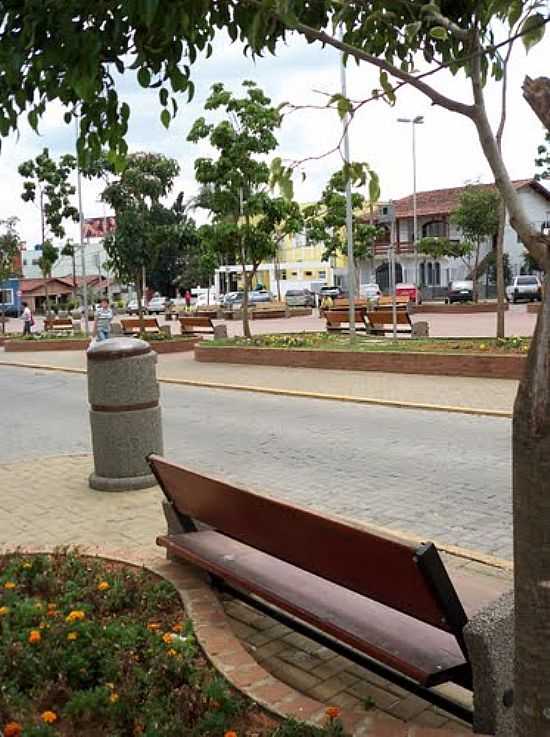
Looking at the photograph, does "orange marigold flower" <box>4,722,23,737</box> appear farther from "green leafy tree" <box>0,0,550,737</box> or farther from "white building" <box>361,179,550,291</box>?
"white building" <box>361,179,550,291</box>

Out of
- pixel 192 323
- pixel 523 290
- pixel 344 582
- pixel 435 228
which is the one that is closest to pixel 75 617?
pixel 344 582

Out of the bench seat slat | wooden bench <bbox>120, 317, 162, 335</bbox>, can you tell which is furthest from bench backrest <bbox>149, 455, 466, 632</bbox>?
wooden bench <bbox>120, 317, 162, 335</bbox>

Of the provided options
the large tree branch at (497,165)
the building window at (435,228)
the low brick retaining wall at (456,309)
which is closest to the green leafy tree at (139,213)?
the low brick retaining wall at (456,309)

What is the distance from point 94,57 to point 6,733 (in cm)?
233

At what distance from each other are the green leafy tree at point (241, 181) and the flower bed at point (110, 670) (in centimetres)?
1661

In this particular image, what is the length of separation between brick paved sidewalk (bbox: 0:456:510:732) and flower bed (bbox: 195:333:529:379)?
7.38 metres

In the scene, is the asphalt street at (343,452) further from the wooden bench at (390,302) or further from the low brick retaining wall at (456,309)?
the low brick retaining wall at (456,309)

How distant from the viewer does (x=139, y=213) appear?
25859 millimetres

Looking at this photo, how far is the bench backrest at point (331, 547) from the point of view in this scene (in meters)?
2.88

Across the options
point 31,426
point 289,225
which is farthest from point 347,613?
point 289,225

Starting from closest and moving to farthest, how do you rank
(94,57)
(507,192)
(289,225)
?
(507,192)
(94,57)
(289,225)

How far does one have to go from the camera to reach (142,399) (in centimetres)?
723

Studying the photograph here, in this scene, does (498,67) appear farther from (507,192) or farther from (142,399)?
(142,399)

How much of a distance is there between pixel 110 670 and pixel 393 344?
15.0 m
